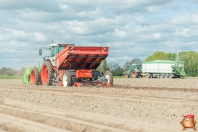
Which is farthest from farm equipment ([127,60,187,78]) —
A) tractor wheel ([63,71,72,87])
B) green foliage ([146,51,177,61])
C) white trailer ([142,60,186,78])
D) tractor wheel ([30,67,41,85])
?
green foliage ([146,51,177,61])

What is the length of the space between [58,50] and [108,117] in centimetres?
1522

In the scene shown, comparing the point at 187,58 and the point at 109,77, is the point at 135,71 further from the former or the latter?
the point at 109,77

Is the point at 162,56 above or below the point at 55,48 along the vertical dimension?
above

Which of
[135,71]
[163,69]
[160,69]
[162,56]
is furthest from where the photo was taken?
[162,56]

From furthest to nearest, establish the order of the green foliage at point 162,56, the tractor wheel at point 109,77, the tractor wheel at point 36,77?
the green foliage at point 162,56 → the tractor wheel at point 36,77 → the tractor wheel at point 109,77

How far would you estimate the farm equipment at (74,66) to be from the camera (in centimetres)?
2356

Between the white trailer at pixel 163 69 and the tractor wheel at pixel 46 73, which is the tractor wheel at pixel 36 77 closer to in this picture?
the tractor wheel at pixel 46 73

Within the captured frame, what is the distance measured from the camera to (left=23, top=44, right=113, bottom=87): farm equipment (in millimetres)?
23562

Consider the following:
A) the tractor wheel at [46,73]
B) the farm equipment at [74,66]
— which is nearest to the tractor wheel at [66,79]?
the farm equipment at [74,66]

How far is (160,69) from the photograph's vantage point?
56656mm

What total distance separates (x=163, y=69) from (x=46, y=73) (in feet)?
106

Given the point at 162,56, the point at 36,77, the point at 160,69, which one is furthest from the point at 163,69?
the point at 162,56

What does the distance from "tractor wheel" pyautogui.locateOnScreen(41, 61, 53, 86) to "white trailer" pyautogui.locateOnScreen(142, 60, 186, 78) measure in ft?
104

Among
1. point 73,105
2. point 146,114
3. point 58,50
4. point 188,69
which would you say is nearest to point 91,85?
point 58,50
